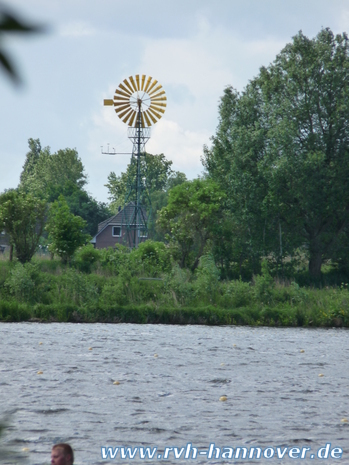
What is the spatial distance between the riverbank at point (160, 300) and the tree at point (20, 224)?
2.42 m

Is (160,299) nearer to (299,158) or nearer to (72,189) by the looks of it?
(299,158)

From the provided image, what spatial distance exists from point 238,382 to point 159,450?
572 centimetres

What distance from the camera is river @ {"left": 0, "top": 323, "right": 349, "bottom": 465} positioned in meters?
8.86

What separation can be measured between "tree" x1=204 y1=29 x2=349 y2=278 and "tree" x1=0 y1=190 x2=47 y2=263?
13117 mm

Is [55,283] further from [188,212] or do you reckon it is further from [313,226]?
[313,226]

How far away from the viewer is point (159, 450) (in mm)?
8258

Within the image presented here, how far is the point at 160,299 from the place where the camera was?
3150 cm

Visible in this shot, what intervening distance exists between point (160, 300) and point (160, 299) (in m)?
0.14

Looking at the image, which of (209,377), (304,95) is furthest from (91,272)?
(209,377)

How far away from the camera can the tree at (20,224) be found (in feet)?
119

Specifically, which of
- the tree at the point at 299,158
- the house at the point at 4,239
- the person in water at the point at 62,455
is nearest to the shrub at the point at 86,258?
the house at the point at 4,239

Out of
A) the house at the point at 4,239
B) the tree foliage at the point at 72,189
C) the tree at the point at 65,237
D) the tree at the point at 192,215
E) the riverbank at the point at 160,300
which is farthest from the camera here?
the tree foliage at the point at 72,189

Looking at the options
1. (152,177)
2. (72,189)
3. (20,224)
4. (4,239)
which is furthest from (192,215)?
(152,177)

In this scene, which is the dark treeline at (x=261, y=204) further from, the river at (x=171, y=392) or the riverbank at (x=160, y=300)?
the river at (x=171, y=392)
